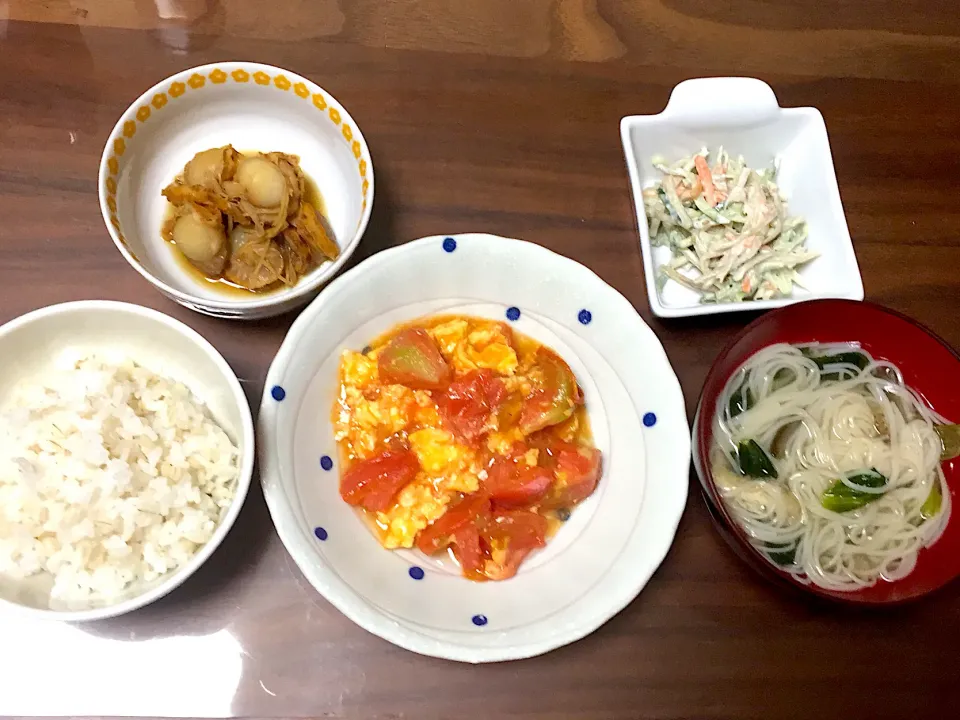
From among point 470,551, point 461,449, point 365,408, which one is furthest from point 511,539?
A: point 365,408

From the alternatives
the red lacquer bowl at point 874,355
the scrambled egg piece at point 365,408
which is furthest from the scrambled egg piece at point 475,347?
the red lacquer bowl at point 874,355

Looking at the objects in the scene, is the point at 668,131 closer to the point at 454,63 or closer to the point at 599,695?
the point at 454,63

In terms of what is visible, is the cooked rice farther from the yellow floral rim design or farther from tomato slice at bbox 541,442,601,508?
tomato slice at bbox 541,442,601,508

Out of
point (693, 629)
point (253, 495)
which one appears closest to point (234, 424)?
point (253, 495)

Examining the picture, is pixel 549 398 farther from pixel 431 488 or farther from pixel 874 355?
pixel 874 355

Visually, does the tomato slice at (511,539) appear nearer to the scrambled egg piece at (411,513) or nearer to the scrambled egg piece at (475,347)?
the scrambled egg piece at (411,513)
